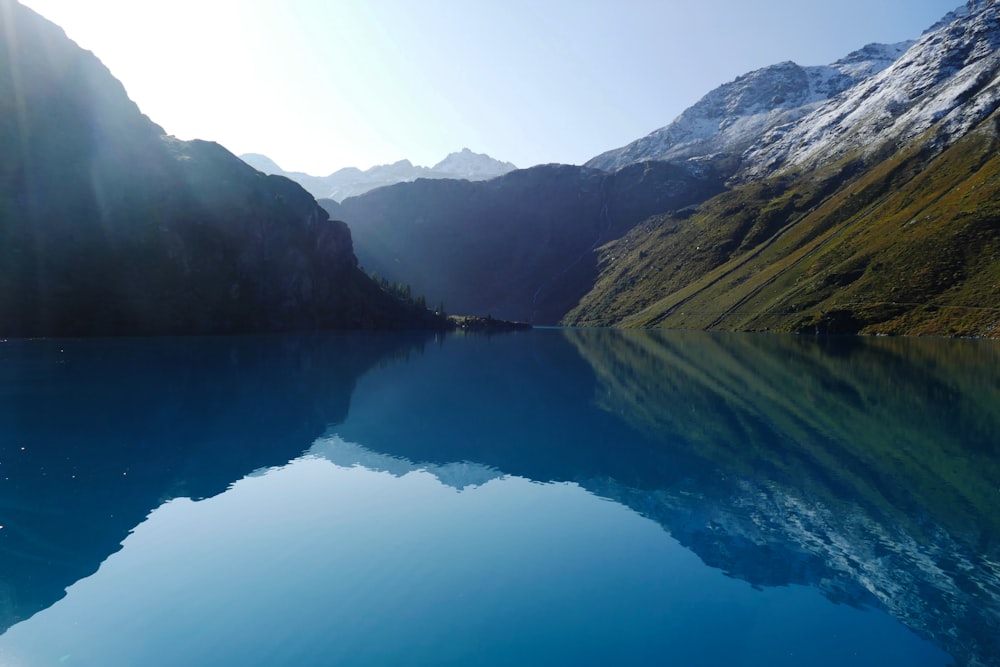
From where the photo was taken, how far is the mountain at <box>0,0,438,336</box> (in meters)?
128

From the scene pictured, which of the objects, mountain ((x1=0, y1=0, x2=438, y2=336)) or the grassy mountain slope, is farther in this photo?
the grassy mountain slope

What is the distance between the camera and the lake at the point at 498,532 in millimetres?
15148

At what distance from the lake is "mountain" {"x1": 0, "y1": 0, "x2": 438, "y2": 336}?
10021 centimetres

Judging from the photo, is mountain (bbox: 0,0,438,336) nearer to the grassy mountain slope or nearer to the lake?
the lake

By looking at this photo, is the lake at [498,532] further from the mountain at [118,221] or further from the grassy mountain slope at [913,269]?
the grassy mountain slope at [913,269]

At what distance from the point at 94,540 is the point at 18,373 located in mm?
58019

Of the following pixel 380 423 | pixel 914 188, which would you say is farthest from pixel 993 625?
pixel 914 188

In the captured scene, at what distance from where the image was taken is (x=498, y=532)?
2327cm

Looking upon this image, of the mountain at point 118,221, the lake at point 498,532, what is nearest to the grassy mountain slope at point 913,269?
the lake at point 498,532

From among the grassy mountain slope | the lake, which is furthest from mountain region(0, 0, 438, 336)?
the grassy mountain slope

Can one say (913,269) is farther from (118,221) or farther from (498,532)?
(118,221)

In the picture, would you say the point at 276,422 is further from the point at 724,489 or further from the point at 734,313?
the point at 734,313

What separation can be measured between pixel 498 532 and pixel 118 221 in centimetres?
16587

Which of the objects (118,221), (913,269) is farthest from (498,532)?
(913,269)
